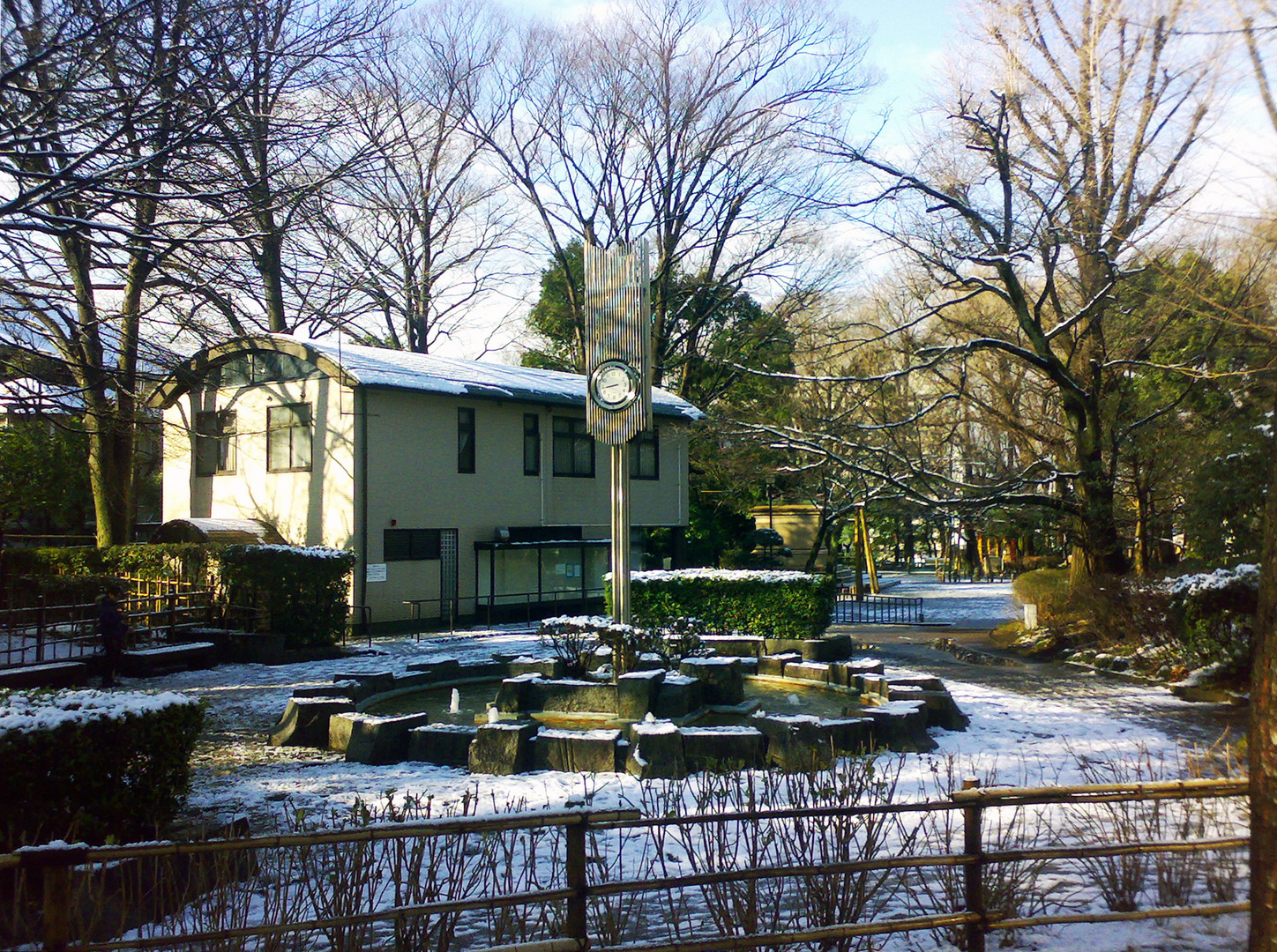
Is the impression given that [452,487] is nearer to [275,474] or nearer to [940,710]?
[275,474]

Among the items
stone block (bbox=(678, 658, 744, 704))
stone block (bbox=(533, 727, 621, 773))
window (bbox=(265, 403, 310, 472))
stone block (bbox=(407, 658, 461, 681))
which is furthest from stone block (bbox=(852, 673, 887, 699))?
window (bbox=(265, 403, 310, 472))

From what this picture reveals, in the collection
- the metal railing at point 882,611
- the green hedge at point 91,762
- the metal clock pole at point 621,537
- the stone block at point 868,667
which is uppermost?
the metal clock pole at point 621,537

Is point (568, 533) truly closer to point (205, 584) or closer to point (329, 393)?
point (329, 393)

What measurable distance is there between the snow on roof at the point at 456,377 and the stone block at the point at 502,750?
14629 mm

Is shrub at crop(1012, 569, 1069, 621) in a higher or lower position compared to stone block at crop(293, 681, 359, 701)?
higher

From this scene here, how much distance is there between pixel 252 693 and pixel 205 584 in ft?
18.9

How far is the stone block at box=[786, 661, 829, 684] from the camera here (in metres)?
14.0

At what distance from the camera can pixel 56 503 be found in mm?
35000

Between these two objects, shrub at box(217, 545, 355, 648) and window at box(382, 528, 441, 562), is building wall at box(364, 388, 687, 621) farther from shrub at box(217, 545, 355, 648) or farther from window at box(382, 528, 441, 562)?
shrub at box(217, 545, 355, 648)

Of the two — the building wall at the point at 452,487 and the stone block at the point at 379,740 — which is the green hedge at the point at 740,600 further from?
the stone block at the point at 379,740

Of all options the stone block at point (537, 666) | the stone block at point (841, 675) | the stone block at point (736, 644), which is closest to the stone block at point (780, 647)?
the stone block at point (736, 644)

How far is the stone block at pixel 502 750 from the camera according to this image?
9.11 m

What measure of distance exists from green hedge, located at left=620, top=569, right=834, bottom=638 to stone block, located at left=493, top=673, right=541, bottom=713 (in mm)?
5704

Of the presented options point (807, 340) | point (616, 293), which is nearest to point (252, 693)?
point (616, 293)
